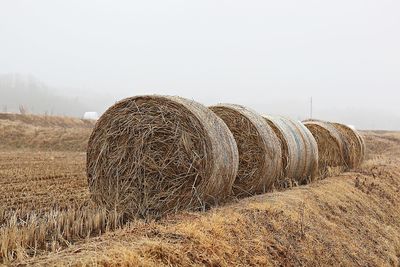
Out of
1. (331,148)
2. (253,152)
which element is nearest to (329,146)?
(331,148)

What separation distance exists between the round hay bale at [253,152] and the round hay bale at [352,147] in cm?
622

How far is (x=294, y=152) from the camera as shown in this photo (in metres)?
10.2

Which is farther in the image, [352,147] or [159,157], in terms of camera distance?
[352,147]

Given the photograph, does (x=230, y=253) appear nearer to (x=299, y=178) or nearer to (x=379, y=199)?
(x=299, y=178)

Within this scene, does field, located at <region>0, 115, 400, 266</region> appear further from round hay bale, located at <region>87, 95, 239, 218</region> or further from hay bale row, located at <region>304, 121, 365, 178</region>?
hay bale row, located at <region>304, 121, 365, 178</region>

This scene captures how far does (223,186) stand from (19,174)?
705 cm

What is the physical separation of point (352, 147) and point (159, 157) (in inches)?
402

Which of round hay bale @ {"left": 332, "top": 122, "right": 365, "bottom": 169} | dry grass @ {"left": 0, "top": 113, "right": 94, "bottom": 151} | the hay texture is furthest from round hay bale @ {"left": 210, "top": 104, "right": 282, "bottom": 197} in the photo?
dry grass @ {"left": 0, "top": 113, "right": 94, "bottom": 151}

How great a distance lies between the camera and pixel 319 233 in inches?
265

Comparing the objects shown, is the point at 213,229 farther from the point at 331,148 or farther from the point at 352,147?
the point at 352,147

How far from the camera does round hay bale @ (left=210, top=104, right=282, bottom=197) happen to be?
28.0 ft

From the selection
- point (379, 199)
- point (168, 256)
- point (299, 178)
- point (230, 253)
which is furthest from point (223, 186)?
point (379, 199)

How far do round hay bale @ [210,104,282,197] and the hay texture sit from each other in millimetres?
759

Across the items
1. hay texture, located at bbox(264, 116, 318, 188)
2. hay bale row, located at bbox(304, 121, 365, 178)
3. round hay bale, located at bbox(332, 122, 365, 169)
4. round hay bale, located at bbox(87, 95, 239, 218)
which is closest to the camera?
round hay bale, located at bbox(87, 95, 239, 218)
